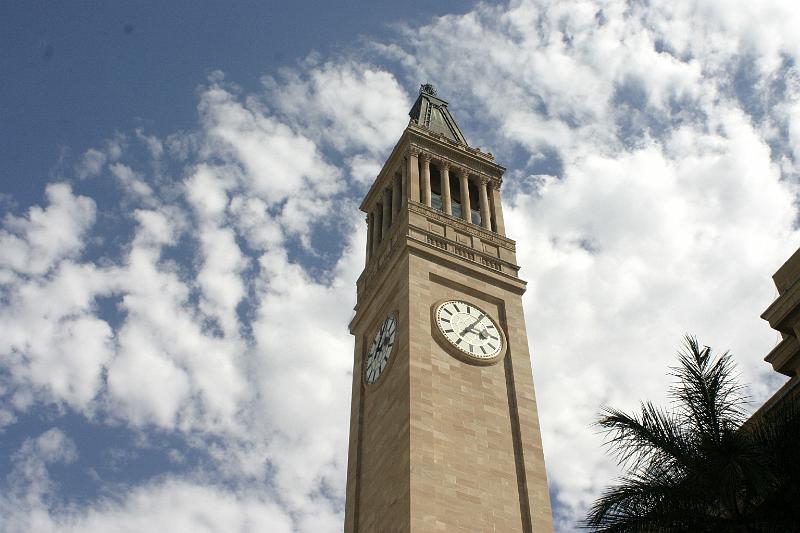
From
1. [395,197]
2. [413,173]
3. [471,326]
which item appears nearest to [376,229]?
[395,197]

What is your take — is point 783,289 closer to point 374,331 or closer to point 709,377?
point 709,377

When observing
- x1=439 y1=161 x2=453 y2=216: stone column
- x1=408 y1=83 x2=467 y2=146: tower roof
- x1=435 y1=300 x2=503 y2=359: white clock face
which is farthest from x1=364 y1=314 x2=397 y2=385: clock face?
x1=408 y1=83 x2=467 y2=146: tower roof

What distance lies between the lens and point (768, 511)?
1448cm

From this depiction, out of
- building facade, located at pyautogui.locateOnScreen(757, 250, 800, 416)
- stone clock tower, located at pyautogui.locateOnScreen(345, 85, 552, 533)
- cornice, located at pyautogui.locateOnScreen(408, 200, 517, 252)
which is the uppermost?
cornice, located at pyautogui.locateOnScreen(408, 200, 517, 252)

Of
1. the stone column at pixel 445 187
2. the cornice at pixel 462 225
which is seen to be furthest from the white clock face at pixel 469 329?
the stone column at pixel 445 187

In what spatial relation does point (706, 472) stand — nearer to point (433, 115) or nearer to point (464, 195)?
point (464, 195)

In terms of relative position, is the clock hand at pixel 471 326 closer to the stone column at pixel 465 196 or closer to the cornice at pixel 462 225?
the cornice at pixel 462 225

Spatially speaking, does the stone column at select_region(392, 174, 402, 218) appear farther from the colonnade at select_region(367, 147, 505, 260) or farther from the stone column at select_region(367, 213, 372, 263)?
the stone column at select_region(367, 213, 372, 263)

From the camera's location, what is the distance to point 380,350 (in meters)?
38.7

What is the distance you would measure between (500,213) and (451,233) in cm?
483

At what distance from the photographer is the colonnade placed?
4447 centimetres

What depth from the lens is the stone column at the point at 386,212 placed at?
150 ft

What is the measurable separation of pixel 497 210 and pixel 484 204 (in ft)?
2.53

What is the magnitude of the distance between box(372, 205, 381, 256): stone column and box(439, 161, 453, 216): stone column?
4.11 m
